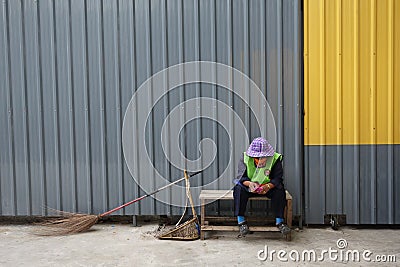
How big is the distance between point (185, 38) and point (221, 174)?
5.10ft

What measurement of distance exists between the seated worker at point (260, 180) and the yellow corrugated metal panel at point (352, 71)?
63 centimetres

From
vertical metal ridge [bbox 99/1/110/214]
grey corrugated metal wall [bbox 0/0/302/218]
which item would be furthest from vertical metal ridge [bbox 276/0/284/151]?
vertical metal ridge [bbox 99/1/110/214]

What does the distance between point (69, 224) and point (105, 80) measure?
164 centimetres

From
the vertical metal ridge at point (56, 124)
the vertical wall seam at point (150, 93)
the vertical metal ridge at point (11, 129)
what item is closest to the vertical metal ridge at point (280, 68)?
the vertical wall seam at point (150, 93)

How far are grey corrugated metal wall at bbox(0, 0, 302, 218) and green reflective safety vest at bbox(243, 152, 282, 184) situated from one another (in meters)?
0.36

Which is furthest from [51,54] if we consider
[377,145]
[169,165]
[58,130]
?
[377,145]

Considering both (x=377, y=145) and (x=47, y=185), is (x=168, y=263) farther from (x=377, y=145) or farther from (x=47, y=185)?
(x=377, y=145)

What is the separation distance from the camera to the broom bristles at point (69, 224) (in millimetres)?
4871

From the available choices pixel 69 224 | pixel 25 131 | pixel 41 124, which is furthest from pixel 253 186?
pixel 25 131

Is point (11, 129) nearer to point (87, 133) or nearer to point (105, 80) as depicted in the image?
point (87, 133)

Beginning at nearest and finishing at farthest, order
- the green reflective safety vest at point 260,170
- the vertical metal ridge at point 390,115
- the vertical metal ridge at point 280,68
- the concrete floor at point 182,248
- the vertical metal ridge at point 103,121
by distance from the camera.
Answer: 1. the concrete floor at point 182,248
2. the green reflective safety vest at point 260,170
3. the vertical metal ridge at point 390,115
4. the vertical metal ridge at point 280,68
5. the vertical metal ridge at point 103,121

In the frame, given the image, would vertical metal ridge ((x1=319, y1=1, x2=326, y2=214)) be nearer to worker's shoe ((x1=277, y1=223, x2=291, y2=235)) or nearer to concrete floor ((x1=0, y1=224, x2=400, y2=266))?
concrete floor ((x1=0, y1=224, x2=400, y2=266))

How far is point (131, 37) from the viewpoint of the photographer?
195 inches

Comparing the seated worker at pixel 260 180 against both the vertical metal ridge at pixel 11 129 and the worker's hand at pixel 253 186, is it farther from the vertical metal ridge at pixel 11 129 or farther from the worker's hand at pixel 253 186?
the vertical metal ridge at pixel 11 129
